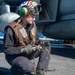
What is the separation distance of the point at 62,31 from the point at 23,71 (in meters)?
3.69

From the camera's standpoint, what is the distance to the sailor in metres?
3.34

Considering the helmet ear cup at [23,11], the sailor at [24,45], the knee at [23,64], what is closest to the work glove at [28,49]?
the sailor at [24,45]

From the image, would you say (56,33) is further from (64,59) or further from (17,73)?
(17,73)

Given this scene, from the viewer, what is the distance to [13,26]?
134 inches

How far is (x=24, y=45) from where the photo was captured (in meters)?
3.49

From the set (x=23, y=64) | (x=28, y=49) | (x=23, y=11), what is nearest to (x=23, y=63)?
(x=23, y=64)

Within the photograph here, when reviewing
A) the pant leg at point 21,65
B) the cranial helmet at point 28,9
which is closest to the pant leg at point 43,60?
the pant leg at point 21,65

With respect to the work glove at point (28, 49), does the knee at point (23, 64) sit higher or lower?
lower

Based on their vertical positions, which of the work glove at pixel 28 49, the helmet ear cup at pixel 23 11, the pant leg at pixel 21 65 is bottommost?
the pant leg at pixel 21 65

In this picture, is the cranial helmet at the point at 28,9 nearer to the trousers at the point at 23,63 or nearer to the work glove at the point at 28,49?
the work glove at the point at 28,49

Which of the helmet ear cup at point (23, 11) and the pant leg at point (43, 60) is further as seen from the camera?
the pant leg at point (43, 60)

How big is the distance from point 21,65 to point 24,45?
0.95 feet

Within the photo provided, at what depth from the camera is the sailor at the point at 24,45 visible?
11.0 ft

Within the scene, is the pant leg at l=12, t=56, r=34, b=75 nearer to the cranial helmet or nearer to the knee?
the knee
